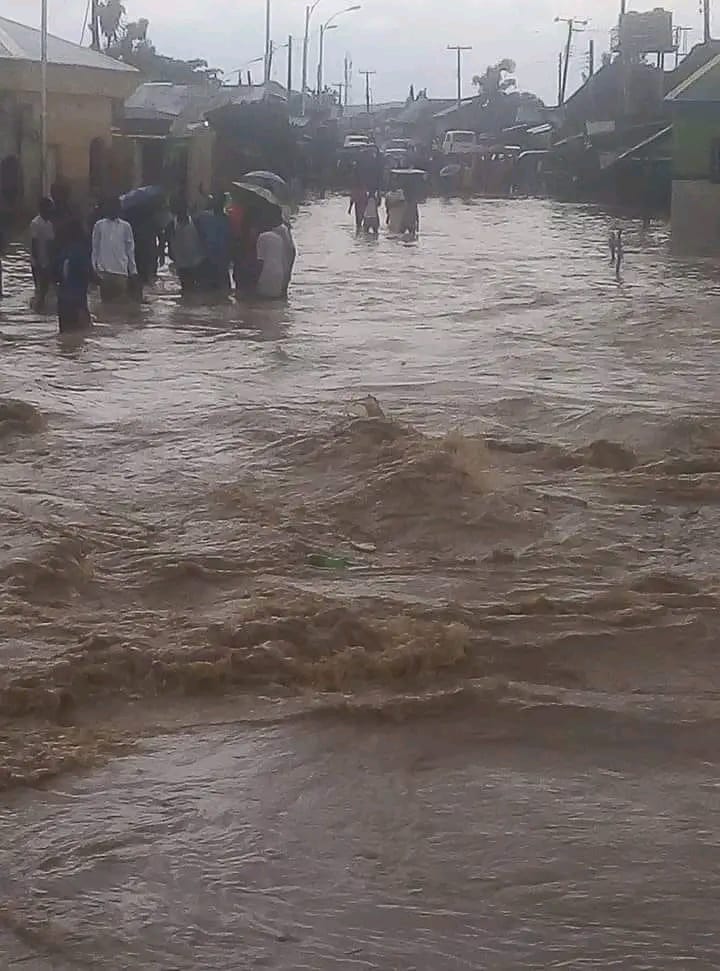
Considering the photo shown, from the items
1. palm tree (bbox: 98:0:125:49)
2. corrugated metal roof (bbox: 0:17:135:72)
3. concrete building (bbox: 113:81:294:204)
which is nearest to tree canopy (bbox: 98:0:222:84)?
palm tree (bbox: 98:0:125:49)

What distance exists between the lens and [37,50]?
27484 mm

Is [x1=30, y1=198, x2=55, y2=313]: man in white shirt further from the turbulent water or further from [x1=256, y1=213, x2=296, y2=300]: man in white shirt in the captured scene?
the turbulent water

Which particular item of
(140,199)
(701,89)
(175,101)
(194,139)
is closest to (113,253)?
(140,199)

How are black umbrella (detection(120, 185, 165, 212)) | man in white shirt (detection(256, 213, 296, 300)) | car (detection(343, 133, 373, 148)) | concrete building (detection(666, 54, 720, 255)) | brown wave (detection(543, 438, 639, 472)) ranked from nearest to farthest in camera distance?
brown wave (detection(543, 438, 639, 472)) < black umbrella (detection(120, 185, 165, 212)) < man in white shirt (detection(256, 213, 296, 300)) < concrete building (detection(666, 54, 720, 255)) < car (detection(343, 133, 373, 148))

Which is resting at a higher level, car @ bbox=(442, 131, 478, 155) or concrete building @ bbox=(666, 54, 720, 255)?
car @ bbox=(442, 131, 478, 155)

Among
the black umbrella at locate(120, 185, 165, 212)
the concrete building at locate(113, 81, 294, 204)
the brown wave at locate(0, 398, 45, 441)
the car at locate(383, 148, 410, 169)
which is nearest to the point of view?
the brown wave at locate(0, 398, 45, 441)

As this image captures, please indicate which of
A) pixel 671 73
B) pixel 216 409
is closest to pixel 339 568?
pixel 216 409

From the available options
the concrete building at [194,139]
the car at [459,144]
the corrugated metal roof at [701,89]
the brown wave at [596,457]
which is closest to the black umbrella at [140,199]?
the concrete building at [194,139]

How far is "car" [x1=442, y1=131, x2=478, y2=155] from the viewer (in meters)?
60.1

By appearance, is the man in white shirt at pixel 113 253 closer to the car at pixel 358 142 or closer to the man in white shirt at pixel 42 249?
the man in white shirt at pixel 42 249

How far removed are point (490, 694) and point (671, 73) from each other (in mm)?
56285

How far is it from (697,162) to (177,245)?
571 inches

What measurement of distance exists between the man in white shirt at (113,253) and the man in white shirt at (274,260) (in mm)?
1448

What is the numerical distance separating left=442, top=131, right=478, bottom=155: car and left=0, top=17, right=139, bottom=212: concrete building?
102ft
